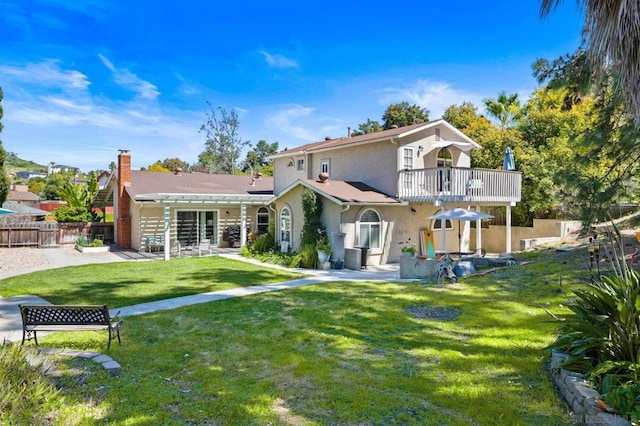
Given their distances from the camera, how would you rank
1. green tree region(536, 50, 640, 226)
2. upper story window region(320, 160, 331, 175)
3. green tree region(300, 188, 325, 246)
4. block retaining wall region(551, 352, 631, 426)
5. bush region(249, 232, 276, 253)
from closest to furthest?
block retaining wall region(551, 352, 631, 426) → green tree region(536, 50, 640, 226) → green tree region(300, 188, 325, 246) → bush region(249, 232, 276, 253) → upper story window region(320, 160, 331, 175)

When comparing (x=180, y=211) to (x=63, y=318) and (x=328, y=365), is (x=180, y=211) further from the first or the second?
(x=328, y=365)

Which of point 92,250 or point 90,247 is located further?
point 90,247

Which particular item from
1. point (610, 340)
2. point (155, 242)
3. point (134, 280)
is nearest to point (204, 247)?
point (155, 242)

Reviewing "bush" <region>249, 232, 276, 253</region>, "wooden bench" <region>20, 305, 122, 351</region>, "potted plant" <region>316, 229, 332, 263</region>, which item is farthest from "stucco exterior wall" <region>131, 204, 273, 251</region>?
"wooden bench" <region>20, 305, 122, 351</region>

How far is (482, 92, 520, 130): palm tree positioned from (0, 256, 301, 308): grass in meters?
25.9

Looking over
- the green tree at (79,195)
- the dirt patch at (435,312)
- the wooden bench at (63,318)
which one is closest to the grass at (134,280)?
the wooden bench at (63,318)

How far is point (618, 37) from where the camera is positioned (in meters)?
4.43

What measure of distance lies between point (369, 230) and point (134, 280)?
10046 millimetres

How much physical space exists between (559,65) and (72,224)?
28836 millimetres

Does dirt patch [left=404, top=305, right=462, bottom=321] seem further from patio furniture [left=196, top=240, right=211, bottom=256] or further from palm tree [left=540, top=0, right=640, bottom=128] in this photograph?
patio furniture [left=196, top=240, right=211, bottom=256]

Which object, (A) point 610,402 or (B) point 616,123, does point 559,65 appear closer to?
(B) point 616,123

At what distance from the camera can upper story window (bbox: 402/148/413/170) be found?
63.9 ft

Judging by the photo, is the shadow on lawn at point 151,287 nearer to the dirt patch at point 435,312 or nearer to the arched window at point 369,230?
the arched window at point 369,230

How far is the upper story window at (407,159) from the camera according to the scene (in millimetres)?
19484
